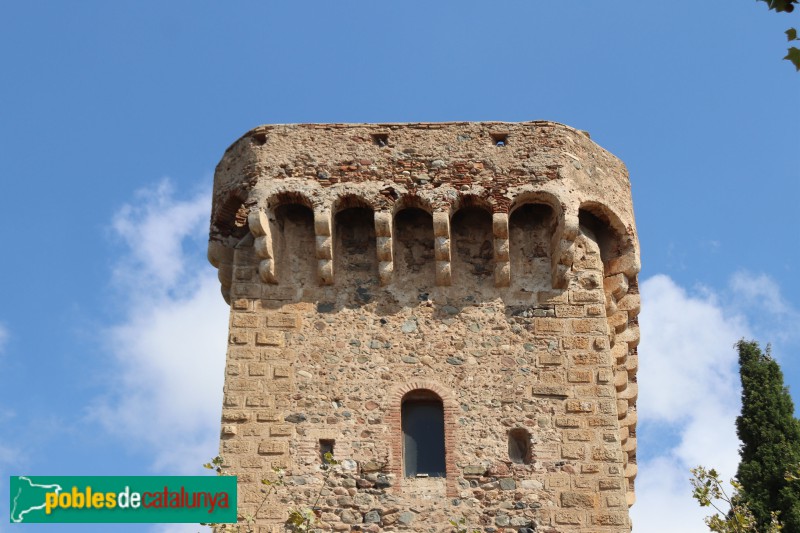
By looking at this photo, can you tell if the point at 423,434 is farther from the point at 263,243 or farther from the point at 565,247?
the point at 263,243

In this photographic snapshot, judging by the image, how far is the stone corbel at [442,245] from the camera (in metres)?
13.2

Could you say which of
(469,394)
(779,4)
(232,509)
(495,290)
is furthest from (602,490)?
(779,4)

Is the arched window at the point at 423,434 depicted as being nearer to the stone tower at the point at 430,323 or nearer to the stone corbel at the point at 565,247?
the stone tower at the point at 430,323

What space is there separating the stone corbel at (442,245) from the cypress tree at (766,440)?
5.11 meters

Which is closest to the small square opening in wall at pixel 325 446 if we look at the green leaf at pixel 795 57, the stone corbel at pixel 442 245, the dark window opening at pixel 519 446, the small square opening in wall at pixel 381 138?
the dark window opening at pixel 519 446

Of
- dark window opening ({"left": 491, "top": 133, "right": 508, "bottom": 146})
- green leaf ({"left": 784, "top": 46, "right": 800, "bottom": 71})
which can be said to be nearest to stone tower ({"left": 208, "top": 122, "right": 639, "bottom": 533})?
dark window opening ({"left": 491, "top": 133, "right": 508, "bottom": 146})

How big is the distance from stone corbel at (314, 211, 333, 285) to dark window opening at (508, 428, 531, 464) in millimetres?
2848

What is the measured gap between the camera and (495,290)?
1329 centimetres

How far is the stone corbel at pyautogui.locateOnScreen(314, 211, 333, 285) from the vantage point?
1327cm

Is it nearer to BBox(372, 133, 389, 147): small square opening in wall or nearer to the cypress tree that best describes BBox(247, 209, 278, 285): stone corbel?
BBox(372, 133, 389, 147): small square opening in wall

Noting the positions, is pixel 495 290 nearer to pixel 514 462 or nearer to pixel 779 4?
pixel 514 462

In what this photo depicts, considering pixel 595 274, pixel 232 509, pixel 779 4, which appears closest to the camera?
pixel 779 4

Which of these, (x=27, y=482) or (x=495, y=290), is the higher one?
(x=495, y=290)

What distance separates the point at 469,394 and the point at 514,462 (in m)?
0.92
